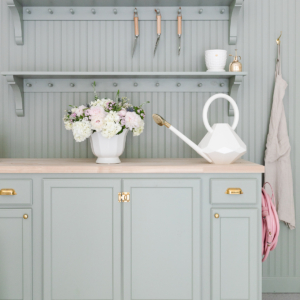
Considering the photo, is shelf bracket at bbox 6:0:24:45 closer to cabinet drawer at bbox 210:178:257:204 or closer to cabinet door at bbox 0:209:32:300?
cabinet door at bbox 0:209:32:300

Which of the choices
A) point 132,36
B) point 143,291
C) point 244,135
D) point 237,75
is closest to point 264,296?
point 143,291

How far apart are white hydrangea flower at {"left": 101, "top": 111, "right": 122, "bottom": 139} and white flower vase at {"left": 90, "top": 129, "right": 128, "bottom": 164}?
0.07 m

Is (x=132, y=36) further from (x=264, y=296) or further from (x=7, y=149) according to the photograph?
(x=264, y=296)

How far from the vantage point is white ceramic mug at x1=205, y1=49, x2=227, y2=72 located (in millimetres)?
2014

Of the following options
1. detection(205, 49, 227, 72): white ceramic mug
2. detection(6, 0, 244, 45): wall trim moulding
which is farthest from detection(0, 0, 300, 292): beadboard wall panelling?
detection(205, 49, 227, 72): white ceramic mug

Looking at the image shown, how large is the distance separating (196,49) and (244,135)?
70 centimetres

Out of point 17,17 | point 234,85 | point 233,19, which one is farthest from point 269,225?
point 17,17

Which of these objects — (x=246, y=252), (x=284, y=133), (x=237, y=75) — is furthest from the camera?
(x=284, y=133)

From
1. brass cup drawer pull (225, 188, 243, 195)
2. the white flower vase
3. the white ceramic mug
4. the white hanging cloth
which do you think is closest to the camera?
brass cup drawer pull (225, 188, 243, 195)

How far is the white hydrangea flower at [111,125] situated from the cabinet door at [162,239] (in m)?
0.29

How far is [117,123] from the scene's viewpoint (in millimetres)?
1731

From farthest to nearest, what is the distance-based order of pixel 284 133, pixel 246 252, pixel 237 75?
1. pixel 284 133
2. pixel 237 75
3. pixel 246 252

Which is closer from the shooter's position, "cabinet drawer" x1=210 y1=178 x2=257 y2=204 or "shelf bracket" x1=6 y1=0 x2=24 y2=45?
"cabinet drawer" x1=210 y1=178 x2=257 y2=204

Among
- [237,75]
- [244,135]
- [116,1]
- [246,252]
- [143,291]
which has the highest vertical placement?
[116,1]
